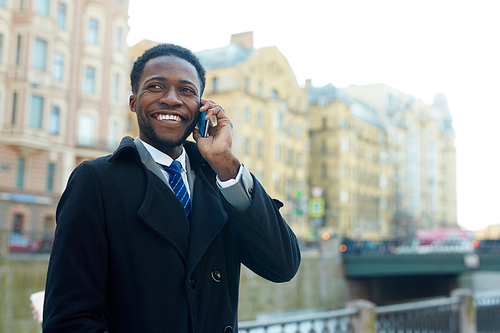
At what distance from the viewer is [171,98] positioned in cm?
225

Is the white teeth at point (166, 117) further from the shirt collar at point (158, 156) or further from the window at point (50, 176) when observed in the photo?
the window at point (50, 176)

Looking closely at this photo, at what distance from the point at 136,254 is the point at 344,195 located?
57664mm

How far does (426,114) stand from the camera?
Answer: 258 ft

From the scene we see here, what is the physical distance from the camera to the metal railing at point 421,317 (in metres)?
7.34

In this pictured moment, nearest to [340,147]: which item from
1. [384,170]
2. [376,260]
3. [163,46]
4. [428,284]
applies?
[384,170]

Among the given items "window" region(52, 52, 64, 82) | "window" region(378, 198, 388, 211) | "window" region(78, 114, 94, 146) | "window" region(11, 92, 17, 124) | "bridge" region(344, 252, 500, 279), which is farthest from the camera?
"window" region(378, 198, 388, 211)

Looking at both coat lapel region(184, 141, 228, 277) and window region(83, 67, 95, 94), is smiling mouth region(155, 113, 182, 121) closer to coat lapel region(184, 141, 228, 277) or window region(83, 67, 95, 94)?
coat lapel region(184, 141, 228, 277)

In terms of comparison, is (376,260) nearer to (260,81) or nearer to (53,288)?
(260,81)

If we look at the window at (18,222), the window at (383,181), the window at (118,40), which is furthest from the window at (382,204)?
the window at (18,222)

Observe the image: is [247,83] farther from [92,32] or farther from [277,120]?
[92,32]

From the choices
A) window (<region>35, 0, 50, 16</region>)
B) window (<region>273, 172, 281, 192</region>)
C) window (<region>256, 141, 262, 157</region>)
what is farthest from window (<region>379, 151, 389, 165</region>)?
window (<region>35, 0, 50, 16</region>)

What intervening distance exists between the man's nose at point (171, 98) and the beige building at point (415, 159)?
2579 inches

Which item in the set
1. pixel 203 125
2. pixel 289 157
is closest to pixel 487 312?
pixel 203 125

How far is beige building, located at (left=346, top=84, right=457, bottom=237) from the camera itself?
69.2 m
